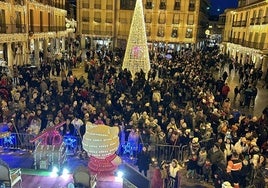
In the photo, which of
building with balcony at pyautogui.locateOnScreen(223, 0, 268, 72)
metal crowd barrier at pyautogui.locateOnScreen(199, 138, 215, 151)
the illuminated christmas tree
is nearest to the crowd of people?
metal crowd barrier at pyautogui.locateOnScreen(199, 138, 215, 151)

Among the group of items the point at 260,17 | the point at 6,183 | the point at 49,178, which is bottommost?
the point at 49,178

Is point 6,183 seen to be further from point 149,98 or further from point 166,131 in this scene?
point 149,98

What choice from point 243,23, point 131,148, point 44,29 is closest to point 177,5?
point 243,23

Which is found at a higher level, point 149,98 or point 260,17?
point 260,17

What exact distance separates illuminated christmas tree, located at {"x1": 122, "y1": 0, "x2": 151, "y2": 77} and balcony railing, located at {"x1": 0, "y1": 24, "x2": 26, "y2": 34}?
11.2 m

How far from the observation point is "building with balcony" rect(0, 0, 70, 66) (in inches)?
1055

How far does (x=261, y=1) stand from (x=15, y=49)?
25.9m

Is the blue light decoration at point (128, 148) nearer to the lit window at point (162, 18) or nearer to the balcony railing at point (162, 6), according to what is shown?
the lit window at point (162, 18)

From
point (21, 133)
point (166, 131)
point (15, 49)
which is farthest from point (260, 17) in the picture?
point (21, 133)

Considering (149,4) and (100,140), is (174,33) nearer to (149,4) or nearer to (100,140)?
(149,4)

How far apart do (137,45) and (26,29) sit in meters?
14.7

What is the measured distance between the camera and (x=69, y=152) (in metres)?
11.4

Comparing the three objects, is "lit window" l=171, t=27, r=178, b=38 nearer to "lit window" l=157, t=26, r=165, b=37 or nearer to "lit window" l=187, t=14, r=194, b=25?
"lit window" l=157, t=26, r=165, b=37

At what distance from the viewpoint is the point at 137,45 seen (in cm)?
2061
